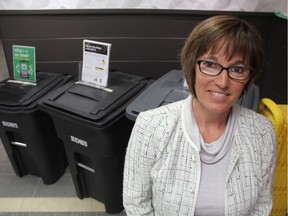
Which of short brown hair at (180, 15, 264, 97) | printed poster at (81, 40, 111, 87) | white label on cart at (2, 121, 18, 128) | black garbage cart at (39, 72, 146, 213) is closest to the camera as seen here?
short brown hair at (180, 15, 264, 97)

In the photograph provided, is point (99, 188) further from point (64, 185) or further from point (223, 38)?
point (223, 38)

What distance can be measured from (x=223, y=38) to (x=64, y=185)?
1.66 m

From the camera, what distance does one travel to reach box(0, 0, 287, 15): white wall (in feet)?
5.80

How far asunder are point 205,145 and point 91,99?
0.78 meters

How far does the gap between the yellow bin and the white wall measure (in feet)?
2.54

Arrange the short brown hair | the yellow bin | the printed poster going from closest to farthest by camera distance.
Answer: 1. the short brown hair
2. the yellow bin
3. the printed poster

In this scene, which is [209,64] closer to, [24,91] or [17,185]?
[24,91]

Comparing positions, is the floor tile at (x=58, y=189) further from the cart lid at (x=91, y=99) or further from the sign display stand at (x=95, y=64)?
the sign display stand at (x=95, y=64)

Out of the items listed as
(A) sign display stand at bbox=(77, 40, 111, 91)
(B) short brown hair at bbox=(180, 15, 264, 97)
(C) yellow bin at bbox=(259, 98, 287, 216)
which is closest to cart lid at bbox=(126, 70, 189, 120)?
(A) sign display stand at bbox=(77, 40, 111, 91)

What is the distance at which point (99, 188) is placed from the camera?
1.69m

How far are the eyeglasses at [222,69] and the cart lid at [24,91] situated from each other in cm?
Result: 117

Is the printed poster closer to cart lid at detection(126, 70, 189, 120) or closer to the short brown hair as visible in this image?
cart lid at detection(126, 70, 189, 120)

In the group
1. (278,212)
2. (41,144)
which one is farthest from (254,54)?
(41,144)

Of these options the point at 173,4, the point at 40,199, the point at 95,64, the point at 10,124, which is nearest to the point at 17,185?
the point at 40,199
